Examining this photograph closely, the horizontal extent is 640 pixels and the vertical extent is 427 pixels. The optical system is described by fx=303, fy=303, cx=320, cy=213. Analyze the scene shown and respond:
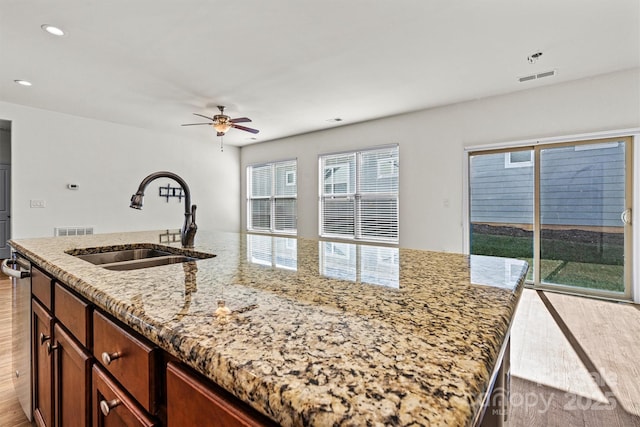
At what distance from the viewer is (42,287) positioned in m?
1.20

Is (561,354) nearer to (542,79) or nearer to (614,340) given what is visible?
(614,340)

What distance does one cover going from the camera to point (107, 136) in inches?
209

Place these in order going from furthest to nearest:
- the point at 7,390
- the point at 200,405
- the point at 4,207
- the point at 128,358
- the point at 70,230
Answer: the point at 4,207 < the point at 70,230 < the point at 7,390 < the point at 128,358 < the point at 200,405

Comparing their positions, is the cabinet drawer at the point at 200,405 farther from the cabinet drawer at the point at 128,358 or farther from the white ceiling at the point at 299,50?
the white ceiling at the point at 299,50

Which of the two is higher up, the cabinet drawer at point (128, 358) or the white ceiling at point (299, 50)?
the white ceiling at point (299, 50)

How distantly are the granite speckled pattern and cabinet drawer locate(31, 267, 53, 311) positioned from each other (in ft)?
0.43

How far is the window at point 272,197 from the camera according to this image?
6594 millimetres

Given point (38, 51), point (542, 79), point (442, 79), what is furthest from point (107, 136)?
point (542, 79)

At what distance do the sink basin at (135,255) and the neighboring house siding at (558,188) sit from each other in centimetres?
416

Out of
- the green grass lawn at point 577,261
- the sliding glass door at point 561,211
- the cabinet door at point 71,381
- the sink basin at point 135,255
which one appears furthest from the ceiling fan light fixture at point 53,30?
the green grass lawn at point 577,261

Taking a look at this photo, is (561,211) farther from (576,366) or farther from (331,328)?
(331,328)

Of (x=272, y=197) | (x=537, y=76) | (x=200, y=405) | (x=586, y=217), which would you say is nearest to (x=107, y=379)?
(x=200, y=405)

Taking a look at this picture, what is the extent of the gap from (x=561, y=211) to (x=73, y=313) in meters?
4.82

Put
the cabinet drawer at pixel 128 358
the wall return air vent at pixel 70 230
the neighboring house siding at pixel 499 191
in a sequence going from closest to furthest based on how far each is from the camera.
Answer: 1. the cabinet drawer at pixel 128 358
2. the neighboring house siding at pixel 499 191
3. the wall return air vent at pixel 70 230
